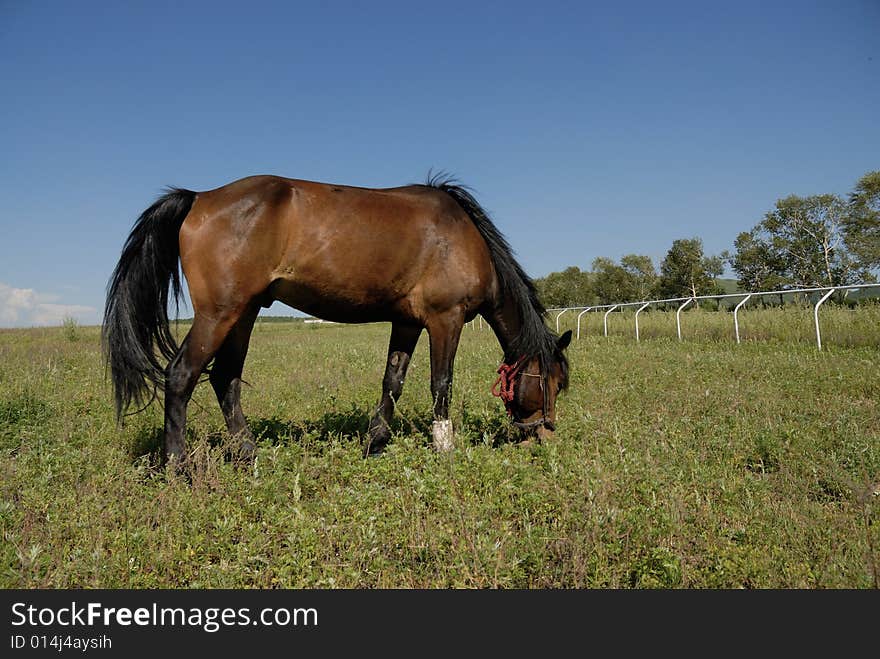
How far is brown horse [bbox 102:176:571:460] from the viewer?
4.12 m

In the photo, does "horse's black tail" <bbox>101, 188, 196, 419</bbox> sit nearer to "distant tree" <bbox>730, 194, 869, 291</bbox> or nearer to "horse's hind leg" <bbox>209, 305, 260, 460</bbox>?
"horse's hind leg" <bbox>209, 305, 260, 460</bbox>

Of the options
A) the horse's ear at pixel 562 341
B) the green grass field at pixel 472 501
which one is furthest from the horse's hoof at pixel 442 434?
the horse's ear at pixel 562 341

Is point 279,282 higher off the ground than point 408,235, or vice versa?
point 408,235

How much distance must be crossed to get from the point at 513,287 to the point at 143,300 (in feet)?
11.4

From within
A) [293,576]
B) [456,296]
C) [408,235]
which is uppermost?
[408,235]

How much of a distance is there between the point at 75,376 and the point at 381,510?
8.40 metres

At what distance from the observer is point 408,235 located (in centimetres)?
469

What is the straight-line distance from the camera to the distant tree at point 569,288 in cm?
8856

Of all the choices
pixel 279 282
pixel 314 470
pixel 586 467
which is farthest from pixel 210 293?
pixel 586 467

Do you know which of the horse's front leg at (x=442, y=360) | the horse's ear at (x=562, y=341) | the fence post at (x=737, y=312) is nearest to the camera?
the horse's front leg at (x=442, y=360)

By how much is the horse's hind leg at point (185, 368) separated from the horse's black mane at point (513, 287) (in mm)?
2628

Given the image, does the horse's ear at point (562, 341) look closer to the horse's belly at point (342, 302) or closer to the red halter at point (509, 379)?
the red halter at point (509, 379)

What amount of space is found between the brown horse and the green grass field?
523mm

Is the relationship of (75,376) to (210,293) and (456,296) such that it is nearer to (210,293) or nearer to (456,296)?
(210,293)
